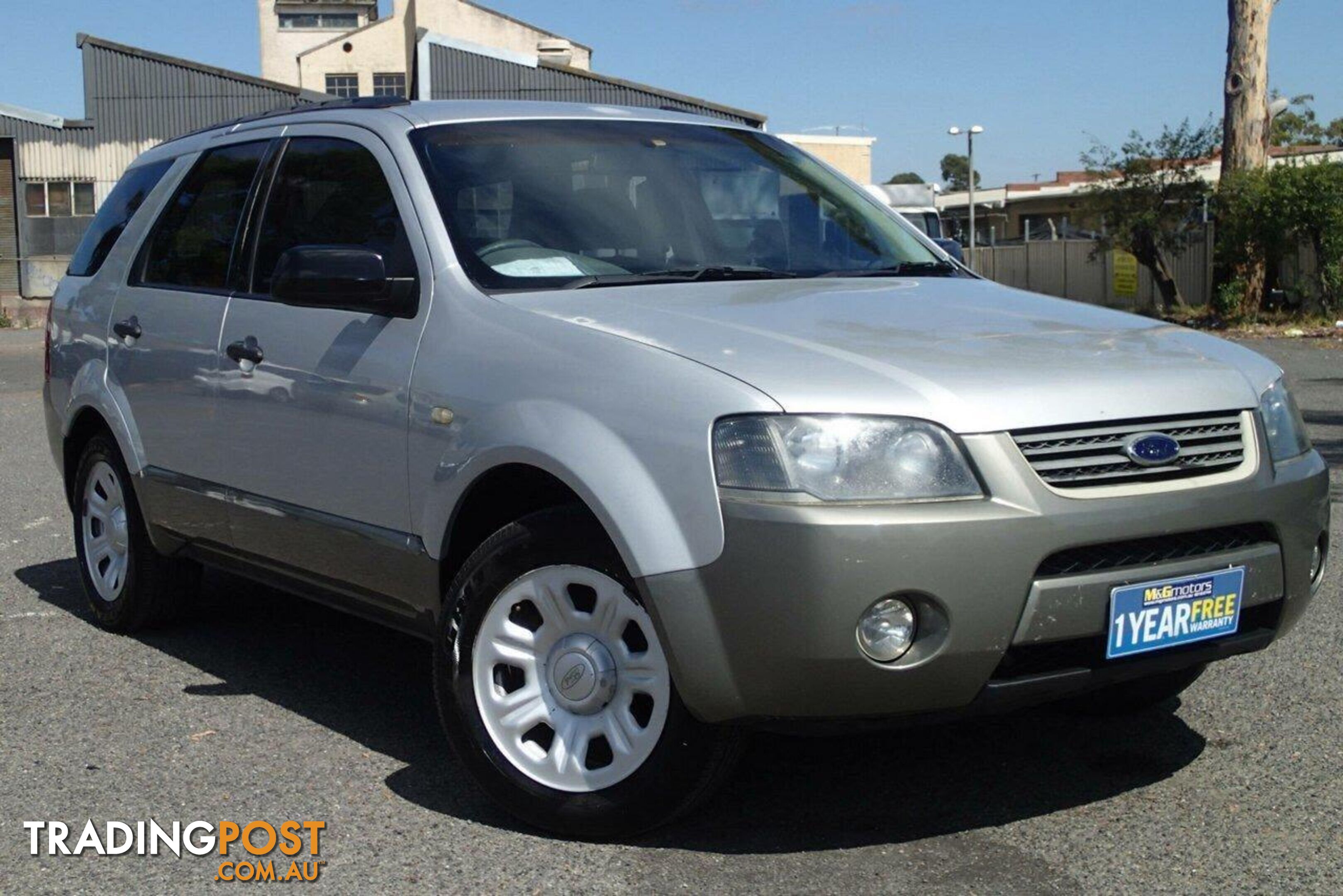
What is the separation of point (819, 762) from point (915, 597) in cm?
117

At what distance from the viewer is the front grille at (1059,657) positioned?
3398 millimetres

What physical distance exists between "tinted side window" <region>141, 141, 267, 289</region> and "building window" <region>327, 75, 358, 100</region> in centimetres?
6419

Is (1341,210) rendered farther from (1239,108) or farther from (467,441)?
(467,441)

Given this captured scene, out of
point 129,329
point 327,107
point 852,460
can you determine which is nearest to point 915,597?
point 852,460

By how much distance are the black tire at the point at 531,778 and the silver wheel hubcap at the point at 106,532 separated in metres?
2.31

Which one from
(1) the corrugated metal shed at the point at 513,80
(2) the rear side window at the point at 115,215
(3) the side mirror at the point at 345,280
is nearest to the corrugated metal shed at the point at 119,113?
(1) the corrugated metal shed at the point at 513,80

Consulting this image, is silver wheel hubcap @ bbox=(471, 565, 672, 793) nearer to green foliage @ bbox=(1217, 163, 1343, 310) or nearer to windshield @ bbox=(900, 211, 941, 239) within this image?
green foliage @ bbox=(1217, 163, 1343, 310)

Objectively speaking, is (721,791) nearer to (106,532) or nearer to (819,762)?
(819,762)

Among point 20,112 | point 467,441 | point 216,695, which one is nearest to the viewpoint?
point 467,441

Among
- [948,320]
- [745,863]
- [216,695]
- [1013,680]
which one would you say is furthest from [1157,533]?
[216,695]

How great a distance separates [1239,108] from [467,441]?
2209 cm

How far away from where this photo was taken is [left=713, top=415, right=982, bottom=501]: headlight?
Result: 10.7ft

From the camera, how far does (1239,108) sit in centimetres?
2358

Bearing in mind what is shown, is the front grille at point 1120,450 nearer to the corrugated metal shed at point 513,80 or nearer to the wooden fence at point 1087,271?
the wooden fence at point 1087,271
